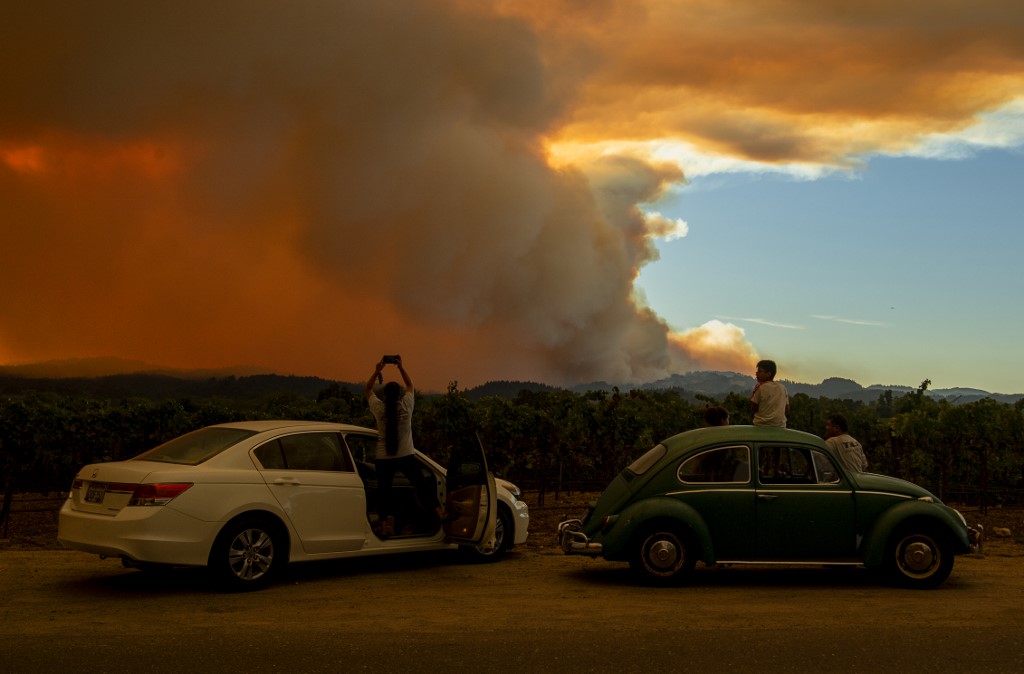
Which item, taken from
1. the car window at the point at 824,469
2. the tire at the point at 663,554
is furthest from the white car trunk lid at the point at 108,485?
the car window at the point at 824,469

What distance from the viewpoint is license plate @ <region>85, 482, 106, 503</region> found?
9.80 metres

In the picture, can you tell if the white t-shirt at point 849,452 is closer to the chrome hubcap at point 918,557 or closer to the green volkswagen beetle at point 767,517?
the green volkswagen beetle at point 767,517

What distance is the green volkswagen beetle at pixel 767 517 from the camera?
10.2m

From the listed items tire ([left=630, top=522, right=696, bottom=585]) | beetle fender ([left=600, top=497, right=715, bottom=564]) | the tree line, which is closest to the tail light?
beetle fender ([left=600, top=497, right=715, bottom=564])

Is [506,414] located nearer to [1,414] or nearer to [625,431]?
[625,431]

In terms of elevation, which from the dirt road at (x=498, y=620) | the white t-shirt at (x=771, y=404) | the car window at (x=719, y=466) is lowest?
the dirt road at (x=498, y=620)

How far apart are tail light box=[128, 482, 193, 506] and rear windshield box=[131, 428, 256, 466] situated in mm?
462

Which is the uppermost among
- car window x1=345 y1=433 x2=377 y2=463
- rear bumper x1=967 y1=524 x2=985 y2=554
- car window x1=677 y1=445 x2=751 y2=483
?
car window x1=345 y1=433 x2=377 y2=463

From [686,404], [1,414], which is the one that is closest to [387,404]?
[1,414]

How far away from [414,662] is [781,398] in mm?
6268

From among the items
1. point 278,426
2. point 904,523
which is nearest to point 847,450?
point 904,523

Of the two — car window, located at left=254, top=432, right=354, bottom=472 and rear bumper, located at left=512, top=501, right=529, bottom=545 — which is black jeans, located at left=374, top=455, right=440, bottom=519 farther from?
rear bumper, located at left=512, top=501, right=529, bottom=545

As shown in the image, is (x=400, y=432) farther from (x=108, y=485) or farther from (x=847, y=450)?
(x=847, y=450)

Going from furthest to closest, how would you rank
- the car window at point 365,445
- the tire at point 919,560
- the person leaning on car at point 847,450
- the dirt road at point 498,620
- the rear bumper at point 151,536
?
the person leaning on car at point 847,450 → the car window at point 365,445 → the tire at point 919,560 → the rear bumper at point 151,536 → the dirt road at point 498,620
